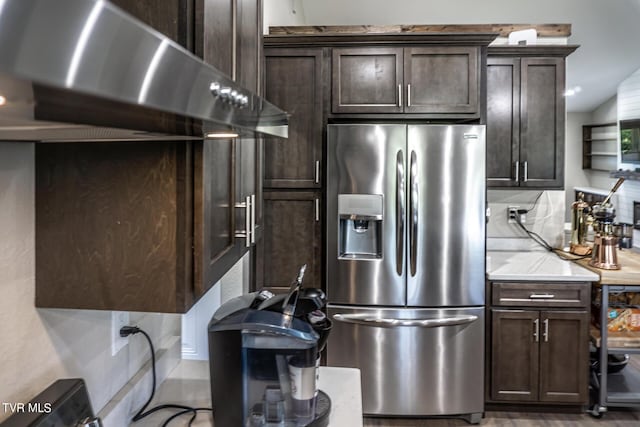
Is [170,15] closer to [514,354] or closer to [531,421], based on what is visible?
[514,354]

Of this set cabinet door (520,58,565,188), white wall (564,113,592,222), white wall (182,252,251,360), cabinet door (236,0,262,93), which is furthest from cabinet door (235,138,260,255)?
white wall (564,113,592,222)

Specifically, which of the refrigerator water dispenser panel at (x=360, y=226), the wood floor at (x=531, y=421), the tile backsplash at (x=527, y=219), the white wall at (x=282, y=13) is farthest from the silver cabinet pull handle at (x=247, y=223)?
the tile backsplash at (x=527, y=219)

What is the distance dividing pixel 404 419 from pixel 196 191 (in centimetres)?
247

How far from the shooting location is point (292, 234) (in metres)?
3.04

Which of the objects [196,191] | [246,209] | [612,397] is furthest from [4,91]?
[612,397]

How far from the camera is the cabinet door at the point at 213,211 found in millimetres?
1001

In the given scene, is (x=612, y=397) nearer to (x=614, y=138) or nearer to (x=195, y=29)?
(x=195, y=29)

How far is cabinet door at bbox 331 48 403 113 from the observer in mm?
2979

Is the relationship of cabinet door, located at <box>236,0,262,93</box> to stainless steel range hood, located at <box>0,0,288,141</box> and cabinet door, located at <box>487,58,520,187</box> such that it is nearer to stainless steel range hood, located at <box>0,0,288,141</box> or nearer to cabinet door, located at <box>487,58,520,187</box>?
stainless steel range hood, located at <box>0,0,288,141</box>

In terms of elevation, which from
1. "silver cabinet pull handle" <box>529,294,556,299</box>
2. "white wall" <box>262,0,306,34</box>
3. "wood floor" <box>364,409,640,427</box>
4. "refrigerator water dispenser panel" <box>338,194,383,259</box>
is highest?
"white wall" <box>262,0,306,34</box>

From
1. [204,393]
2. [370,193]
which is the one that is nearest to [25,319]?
[204,393]

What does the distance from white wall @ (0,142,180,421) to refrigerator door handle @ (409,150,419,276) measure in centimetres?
194

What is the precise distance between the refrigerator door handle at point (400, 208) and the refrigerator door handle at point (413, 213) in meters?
0.05

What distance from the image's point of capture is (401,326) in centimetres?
284
